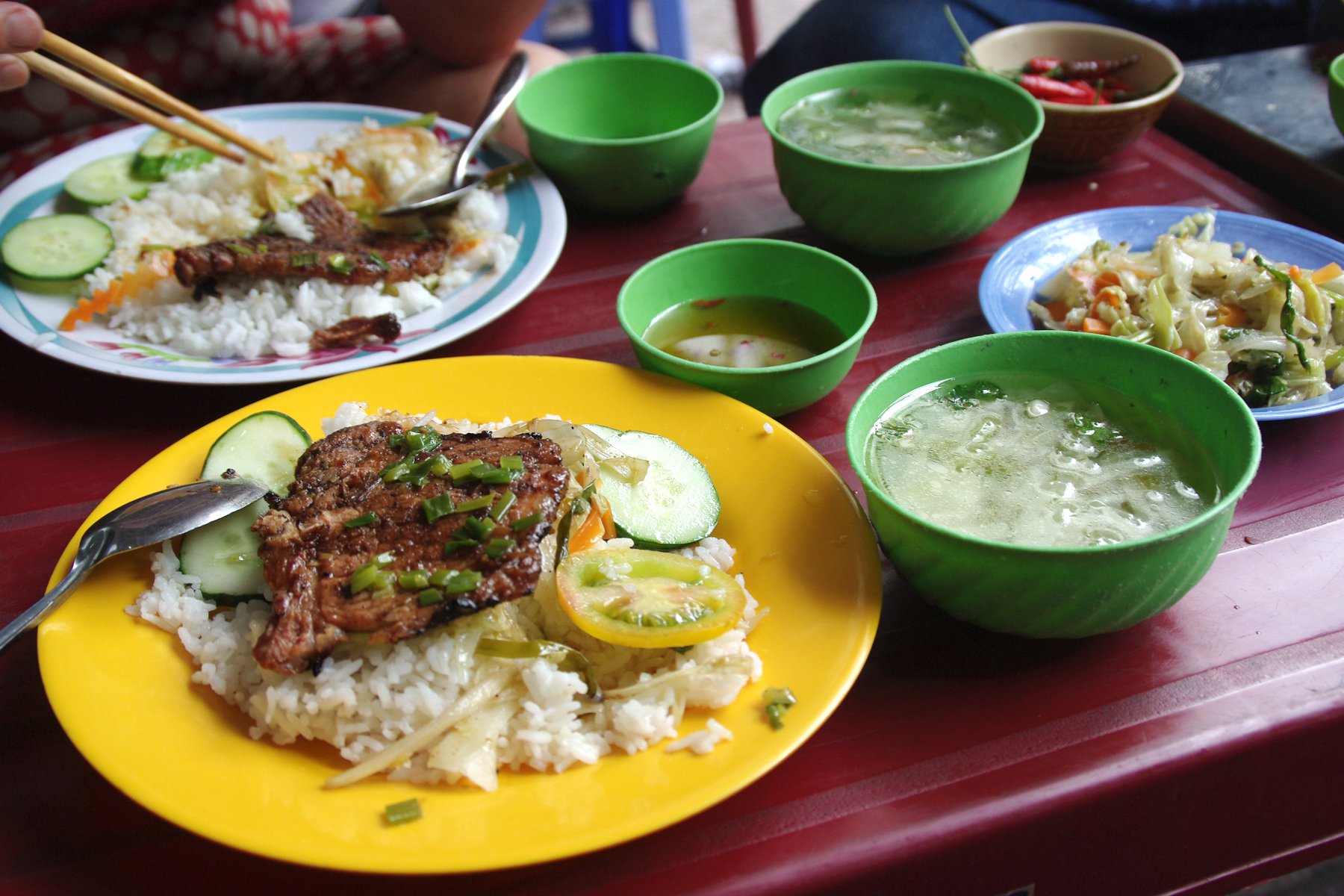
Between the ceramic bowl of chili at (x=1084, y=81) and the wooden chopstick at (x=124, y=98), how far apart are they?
2317 mm

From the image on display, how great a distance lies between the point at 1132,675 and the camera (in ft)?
5.06

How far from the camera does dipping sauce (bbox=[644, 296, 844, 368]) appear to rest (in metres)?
2.18

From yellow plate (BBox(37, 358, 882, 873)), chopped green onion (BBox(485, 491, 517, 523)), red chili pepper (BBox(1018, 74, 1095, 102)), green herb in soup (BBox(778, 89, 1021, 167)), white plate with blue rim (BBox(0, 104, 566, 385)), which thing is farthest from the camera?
red chili pepper (BBox(1018, 74, 1095, 102))

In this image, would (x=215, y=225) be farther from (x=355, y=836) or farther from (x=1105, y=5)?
(x=1105, y=5)

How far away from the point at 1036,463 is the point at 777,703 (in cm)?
68

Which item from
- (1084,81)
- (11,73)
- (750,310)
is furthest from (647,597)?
(1084,81)

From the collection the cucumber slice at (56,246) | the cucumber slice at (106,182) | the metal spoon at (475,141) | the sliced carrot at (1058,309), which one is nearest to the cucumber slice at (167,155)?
the cucumber slice at (106,182)

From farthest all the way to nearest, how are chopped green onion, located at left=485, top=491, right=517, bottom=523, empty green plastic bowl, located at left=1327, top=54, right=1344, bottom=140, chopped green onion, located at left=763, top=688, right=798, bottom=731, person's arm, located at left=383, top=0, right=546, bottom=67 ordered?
person's arm, located at left=383, top=0, right=546, bottom=67 < empty green plastic bowl, located at left=1327, top=54, right=1344, bottom=140 < chopped green onion, located at left=485, top=491, right=517, bottom=523 < chopped green onion, located at left=763, top=688, right=798, bottom=731

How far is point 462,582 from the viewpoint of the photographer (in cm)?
145

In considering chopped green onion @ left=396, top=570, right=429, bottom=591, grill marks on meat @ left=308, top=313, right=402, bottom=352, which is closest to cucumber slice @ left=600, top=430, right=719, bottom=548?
chopped green onion @ left=396, top=570, right=429, bottom=591

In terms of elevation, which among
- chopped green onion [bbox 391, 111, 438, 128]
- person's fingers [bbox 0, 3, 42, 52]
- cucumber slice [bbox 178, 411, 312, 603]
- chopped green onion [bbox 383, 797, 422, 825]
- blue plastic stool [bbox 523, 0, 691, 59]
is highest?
person's fingers [bbox 0, 3, 42, 52]

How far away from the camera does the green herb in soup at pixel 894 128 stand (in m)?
2.65

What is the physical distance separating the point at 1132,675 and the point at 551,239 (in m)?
1.75

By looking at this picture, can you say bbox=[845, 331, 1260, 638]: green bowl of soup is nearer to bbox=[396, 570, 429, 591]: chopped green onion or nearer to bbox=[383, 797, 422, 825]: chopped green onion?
bbox=[396, 570, 429, 591]: chopped green onion
